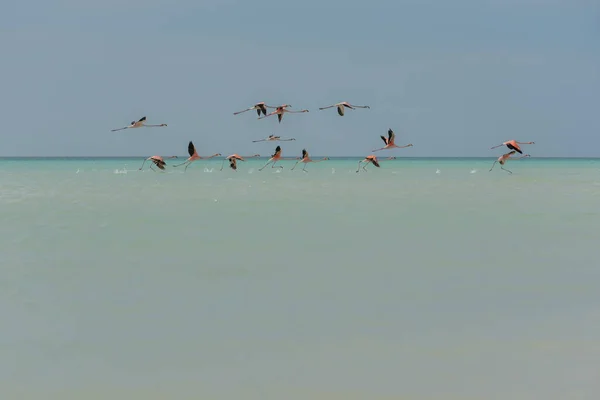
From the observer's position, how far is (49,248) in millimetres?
16781

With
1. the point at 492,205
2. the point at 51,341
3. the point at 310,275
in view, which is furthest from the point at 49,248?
the point at 492,205

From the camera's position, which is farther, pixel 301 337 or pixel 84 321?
pixel 84 321

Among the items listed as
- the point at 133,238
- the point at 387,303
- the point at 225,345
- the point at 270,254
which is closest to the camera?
the point at 225,345

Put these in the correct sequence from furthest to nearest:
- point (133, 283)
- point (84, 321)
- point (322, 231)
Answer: point (322, 231), point (133, 283), point (84, 321)

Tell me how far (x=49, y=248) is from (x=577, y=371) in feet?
38.6

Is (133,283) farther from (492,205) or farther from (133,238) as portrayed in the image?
(492,205)

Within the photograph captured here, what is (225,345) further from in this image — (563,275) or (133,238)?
(133,238)

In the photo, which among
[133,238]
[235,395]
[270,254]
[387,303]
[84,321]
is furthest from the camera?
[133,238]

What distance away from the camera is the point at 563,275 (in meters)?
13.5

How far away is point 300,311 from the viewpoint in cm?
1078

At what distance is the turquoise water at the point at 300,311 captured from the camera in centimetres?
802

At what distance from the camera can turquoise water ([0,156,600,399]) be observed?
802 centimetres

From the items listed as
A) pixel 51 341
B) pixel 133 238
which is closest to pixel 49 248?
pixel 133 238

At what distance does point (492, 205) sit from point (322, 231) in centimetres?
1065
